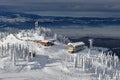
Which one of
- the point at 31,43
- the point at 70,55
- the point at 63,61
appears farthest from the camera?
the point at 31,43

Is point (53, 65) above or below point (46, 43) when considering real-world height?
below

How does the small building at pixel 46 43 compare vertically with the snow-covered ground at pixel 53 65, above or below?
above

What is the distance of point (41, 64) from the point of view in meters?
152

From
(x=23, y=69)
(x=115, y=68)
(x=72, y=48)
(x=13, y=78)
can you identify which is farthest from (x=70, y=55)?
(x=13, y=78)

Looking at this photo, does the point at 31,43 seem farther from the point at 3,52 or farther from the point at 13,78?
the point at 13,78

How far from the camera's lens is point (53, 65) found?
5935 inches

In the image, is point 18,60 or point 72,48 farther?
point 72,48

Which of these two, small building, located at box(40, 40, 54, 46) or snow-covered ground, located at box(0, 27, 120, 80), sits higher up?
small building, located at box(40, 40, 54, 46)

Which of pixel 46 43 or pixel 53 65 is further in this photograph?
pixel 46 43

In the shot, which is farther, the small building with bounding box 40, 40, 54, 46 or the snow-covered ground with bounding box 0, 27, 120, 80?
the small building with bounding box 40, 40, 54, 46

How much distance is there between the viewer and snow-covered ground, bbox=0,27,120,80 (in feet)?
449

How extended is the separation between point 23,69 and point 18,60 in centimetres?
891

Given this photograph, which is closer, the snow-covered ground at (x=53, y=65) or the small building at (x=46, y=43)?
the snow-covered ground at (x=53, y=65)

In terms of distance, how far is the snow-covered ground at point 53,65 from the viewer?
137000 mm
